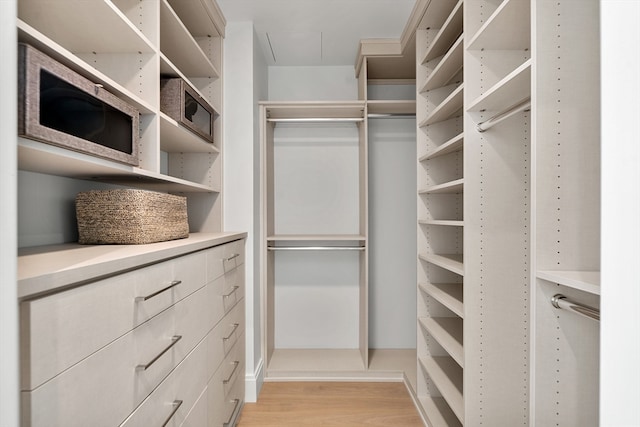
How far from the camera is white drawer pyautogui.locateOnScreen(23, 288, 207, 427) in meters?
0.68

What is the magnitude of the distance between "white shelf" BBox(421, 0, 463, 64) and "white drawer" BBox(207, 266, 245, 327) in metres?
1.67

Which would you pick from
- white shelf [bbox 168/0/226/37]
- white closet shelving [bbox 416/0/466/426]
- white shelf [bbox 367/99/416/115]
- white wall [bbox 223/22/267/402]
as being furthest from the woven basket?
white shelf [bbox 367/99/416/115]

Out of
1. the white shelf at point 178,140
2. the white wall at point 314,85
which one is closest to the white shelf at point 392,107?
the white wall at point 314,85

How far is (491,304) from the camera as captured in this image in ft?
5.06

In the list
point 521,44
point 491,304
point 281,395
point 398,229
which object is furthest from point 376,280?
point 521,44

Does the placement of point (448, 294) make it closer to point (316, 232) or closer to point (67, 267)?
point (316, 232)

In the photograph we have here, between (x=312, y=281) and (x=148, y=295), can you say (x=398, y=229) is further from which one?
(x=148, y=295)

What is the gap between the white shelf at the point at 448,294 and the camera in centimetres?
174

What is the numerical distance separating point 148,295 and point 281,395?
5.64 ft

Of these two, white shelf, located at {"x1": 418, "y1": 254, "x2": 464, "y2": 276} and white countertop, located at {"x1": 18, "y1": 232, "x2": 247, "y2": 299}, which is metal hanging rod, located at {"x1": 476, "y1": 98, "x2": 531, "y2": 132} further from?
white countertop, located at {"x1": 18, "y1": 232, "x2": 247, "y2": 299}

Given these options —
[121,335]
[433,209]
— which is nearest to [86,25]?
[121,335]

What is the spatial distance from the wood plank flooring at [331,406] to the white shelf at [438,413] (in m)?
0.10

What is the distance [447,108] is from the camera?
6.26 ft

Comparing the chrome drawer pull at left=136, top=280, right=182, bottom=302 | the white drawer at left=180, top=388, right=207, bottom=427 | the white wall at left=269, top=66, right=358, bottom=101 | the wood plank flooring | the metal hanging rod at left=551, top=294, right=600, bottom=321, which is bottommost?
the wood plank flooring
